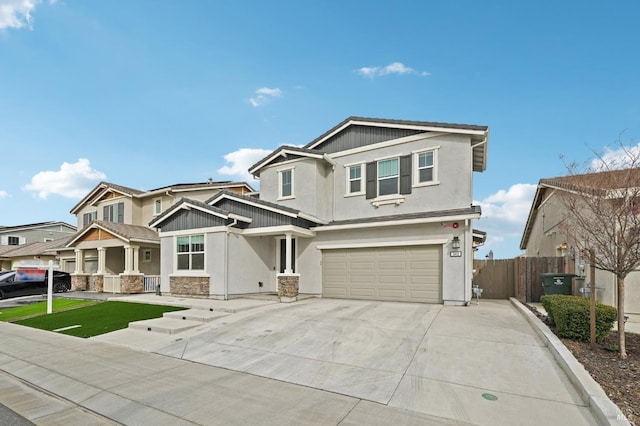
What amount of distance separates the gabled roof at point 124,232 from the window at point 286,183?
9624mm

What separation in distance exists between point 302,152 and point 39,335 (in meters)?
10.8

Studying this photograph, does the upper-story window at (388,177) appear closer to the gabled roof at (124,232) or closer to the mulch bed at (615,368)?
the mulch bed at (615,368)

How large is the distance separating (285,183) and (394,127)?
5.50m

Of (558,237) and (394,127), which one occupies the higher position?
(394,127)

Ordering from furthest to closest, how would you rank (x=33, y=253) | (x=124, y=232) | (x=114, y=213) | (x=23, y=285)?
(x=33, y=253)
(x=114, y=213)
(x=23, y=285)
(x=124, y=232)

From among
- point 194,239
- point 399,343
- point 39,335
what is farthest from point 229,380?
point 194,239

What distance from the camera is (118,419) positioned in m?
4.43

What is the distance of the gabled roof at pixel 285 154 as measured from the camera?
579 inches

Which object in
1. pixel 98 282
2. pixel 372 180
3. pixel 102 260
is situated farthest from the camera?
pixel 102 260

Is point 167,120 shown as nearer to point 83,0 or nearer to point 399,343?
point 83,0

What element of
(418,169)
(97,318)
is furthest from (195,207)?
(418,169)

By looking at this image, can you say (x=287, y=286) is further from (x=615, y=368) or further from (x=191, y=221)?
(x=615, y=368)

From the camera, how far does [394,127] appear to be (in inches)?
543

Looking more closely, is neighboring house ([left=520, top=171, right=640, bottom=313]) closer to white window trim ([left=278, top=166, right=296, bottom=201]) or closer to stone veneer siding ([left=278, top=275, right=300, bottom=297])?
stone veneer siding ([left=278, top=275, right=300, bottom=297])
